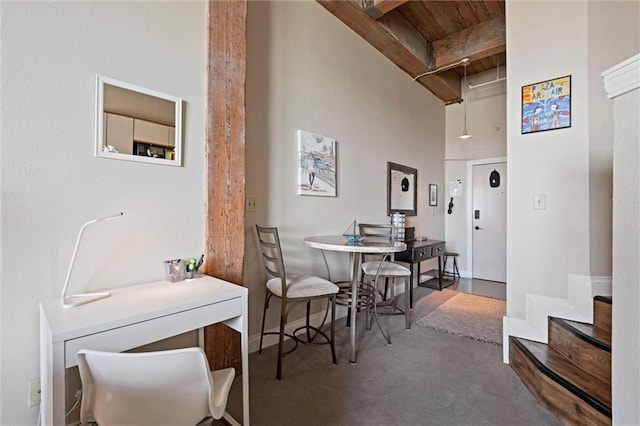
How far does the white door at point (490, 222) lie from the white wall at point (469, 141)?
14cm

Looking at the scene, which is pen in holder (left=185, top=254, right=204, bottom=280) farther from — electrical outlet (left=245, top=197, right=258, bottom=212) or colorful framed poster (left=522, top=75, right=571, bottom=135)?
colorful framed poster (left=522, top=75, right=571, bottom=135)

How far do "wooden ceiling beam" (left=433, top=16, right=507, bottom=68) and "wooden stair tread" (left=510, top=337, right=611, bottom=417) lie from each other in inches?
137

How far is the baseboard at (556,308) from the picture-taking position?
1.92 metres

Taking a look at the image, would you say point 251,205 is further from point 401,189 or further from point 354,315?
point 401,189

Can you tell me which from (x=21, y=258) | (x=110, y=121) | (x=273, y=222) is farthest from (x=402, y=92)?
(x=21, y=258)

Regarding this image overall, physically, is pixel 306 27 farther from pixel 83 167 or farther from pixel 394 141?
pixel 83 167

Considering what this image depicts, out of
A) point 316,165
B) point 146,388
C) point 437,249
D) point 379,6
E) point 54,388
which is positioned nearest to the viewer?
point 146,388

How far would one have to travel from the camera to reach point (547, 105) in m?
2.13

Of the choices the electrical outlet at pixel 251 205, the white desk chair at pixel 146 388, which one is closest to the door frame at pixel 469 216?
the electrical outlet at pixel 251 205

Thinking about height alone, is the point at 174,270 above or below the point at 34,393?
above

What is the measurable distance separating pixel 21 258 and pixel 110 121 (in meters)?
0.74

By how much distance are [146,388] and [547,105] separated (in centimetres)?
282

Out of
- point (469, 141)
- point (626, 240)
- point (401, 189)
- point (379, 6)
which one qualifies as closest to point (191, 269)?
point (626, 240)

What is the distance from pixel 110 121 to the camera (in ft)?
4.94
